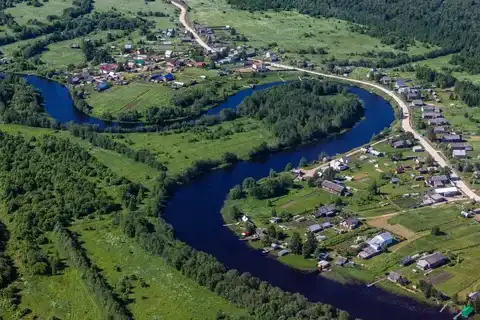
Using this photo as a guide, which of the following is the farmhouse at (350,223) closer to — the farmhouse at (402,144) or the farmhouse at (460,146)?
the farmhouse at (402,144)

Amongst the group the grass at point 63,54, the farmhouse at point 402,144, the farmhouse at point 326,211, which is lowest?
the grass at point 63,54

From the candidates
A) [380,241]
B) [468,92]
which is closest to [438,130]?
[468,92]

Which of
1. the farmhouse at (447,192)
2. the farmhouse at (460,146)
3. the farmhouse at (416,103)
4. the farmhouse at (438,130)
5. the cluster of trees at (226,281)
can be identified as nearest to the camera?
the cluster of trees at (226,281)

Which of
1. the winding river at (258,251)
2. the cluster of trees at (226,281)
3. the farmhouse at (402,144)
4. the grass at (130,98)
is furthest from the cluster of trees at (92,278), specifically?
the farmhouse at (402,144)

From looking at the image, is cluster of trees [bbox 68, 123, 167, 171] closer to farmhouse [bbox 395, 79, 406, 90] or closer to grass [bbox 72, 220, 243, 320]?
grass [bbox 72, 220, 243, 320]

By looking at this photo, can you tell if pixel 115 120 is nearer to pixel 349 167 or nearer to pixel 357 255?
pixel 349 167

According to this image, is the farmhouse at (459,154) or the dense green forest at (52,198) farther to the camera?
the farmhouse at (459,154)

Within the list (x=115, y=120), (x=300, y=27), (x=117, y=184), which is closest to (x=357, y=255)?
(x=117, y=184)
